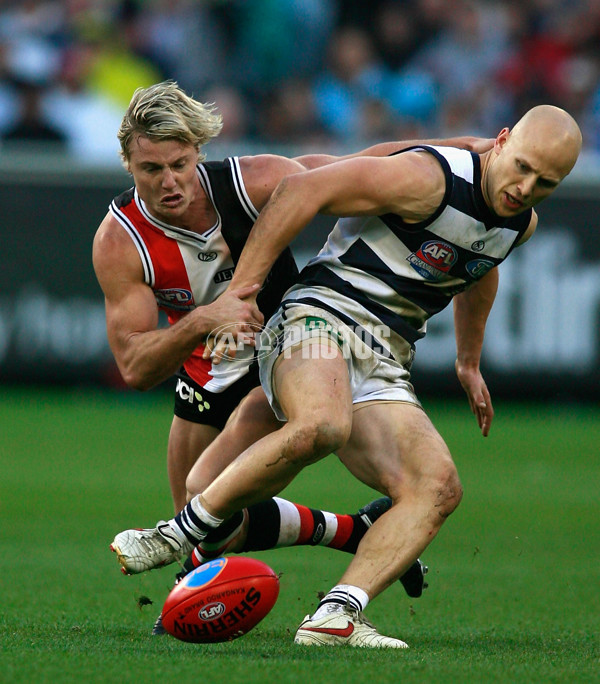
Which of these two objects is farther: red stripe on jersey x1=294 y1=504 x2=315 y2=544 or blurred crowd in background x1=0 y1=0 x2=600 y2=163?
blurred crowd in background x1=0 y1=0 x2=600 y2=163

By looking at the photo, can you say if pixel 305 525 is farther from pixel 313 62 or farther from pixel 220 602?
pixel 313 62

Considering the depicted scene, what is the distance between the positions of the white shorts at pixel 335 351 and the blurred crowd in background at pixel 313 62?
30.5 feet

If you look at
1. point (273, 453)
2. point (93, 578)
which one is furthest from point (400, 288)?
point (93, 578)

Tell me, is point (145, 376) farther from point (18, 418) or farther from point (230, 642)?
point (18, 418)

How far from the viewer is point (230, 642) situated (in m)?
4.65

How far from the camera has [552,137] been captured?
4715 millimetres

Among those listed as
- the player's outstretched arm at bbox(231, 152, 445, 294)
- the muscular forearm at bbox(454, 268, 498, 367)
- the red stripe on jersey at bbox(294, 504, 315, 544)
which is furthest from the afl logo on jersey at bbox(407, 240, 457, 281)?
the red stripe on jersey at bbox(294, 504, 315, 544)

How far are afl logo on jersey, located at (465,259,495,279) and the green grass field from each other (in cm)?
149

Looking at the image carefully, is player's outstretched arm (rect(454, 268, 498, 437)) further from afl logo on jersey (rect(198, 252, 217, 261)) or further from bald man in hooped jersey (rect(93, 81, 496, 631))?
afl logo on jersey (rect(198, 252, 217, 261))

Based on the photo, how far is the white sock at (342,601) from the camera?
4520 millimetres

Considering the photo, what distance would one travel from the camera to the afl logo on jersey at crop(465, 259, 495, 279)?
5.10 metres

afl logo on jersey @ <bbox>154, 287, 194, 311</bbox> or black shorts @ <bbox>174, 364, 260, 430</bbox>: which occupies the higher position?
afl logo on jersey @ <bbox>154, 287, 194, 311</bbox>

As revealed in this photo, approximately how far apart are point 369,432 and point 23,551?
2.76 meters

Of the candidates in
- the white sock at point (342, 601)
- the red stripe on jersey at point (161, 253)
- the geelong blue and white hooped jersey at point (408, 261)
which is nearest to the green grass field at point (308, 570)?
the white sock at point (342, 601)
